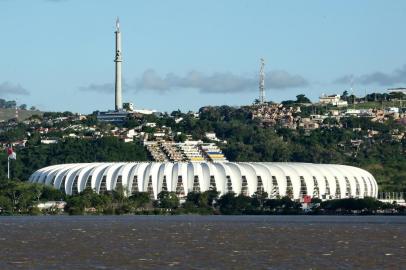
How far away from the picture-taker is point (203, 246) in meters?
112

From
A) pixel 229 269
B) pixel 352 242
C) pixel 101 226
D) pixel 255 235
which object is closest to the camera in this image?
pixel 229 269

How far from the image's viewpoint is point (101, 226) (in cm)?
15425

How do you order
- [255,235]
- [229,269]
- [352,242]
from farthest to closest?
[255,235]
[352,242]
[229,269]

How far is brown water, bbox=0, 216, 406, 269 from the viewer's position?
92.2 metres

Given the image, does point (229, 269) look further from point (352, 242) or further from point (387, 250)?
point (352, 242)

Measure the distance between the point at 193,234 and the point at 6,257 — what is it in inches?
1530

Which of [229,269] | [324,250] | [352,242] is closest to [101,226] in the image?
[352,242]

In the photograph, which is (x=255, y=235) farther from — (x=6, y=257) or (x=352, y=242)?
(x=6, y=257)

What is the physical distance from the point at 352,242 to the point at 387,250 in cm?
1195

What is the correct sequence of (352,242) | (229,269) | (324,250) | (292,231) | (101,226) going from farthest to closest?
1. (101,226)
2. (292,231)
3. (352,242)
4. (324,250)
5. (229,269)

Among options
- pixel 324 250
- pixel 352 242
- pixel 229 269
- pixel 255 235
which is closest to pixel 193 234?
pixel 255 235

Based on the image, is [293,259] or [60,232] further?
[60,232]

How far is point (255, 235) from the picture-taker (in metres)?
132

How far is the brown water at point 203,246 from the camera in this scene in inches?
3632
